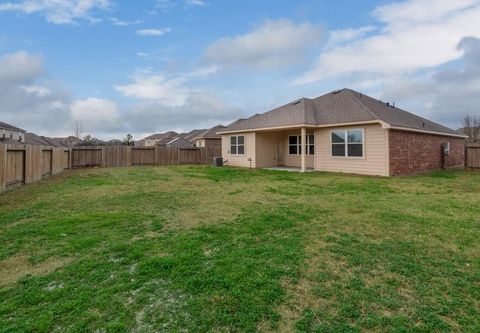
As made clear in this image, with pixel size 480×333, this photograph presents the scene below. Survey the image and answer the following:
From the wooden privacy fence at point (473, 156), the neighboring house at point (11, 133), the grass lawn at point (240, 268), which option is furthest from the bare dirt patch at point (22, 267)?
the neighboring house at point (11, 133)

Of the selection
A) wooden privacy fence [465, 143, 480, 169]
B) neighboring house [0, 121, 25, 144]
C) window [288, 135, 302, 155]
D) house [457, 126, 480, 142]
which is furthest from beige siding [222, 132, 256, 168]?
house [457, 126, 480, 142]

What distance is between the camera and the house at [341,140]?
13.5 meters

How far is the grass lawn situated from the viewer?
2.49 metres

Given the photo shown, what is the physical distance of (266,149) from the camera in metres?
18.8

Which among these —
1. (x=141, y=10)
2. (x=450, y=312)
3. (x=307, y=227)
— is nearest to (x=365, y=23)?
(x=141, y=10)

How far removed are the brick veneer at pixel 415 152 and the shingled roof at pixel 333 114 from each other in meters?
0.49

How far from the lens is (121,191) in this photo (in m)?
9.25

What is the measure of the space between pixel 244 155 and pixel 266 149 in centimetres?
153

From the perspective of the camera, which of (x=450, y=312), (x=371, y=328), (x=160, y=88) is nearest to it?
(x=371, y=328)

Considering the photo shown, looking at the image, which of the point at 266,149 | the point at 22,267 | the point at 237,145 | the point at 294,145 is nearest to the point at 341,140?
the point at 294,145

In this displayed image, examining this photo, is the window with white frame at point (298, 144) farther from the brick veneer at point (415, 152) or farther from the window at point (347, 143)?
the brick veneer at point (415, 152)

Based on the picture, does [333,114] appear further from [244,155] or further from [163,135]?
[163,135]

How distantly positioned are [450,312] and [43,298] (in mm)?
3792

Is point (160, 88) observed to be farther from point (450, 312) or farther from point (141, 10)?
point (450, 312)
